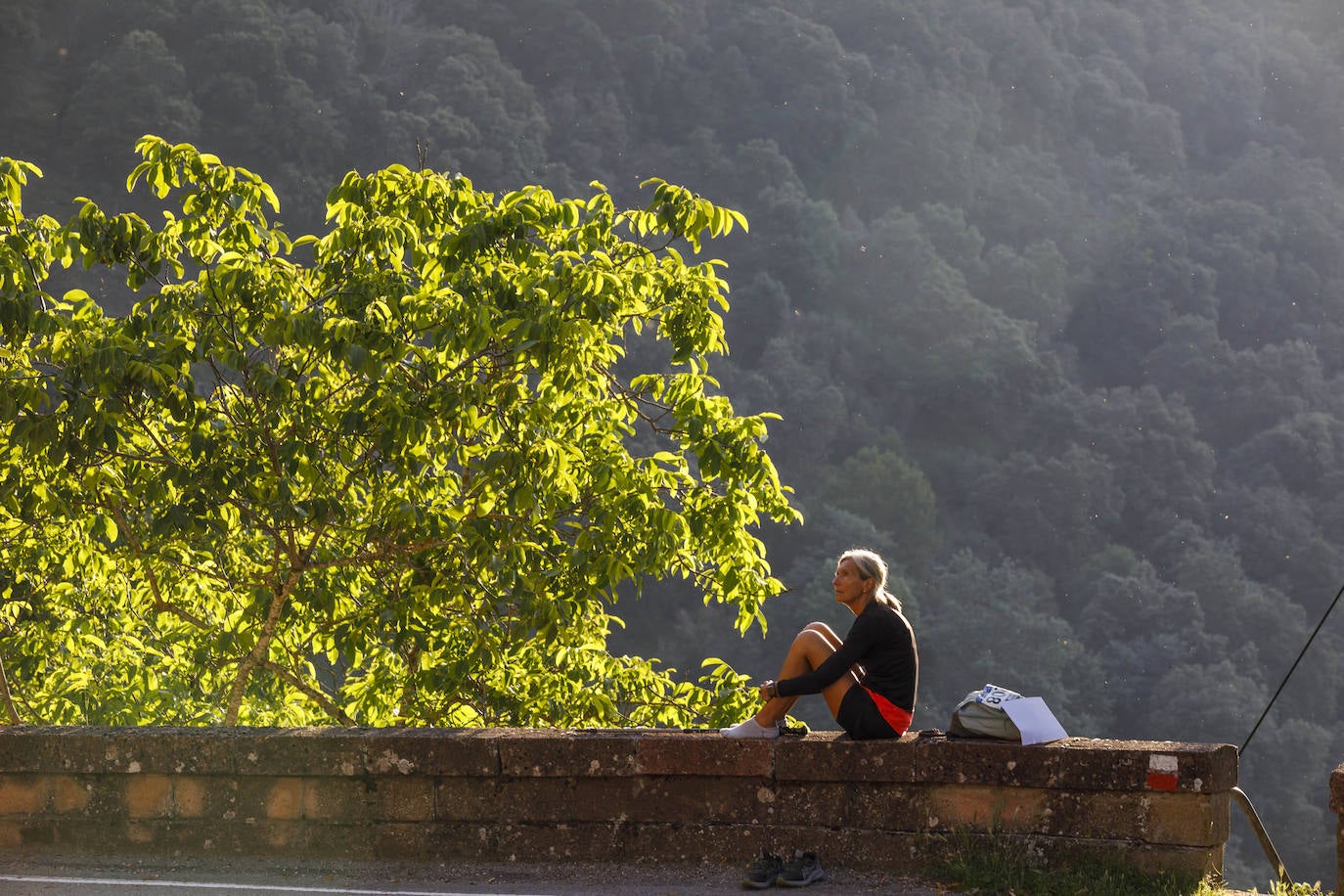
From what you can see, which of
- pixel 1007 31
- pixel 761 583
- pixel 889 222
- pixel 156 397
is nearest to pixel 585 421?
pixel 761 583

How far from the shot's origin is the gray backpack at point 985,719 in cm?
513

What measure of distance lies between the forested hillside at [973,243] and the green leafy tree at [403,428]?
46.4 meters

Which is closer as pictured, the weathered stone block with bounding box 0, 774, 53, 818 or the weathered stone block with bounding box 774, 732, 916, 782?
the weathered stone block with bounding box 774, 732, 916, 782

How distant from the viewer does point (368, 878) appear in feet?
17.1

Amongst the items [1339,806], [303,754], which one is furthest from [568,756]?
[1339,806]

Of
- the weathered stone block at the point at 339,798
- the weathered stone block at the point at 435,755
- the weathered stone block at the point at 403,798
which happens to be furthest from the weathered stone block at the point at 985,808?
the weathered stone block at the point at 339,798

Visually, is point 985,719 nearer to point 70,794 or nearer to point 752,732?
point 752,732

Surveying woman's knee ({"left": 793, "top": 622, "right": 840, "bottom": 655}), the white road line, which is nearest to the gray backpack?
woman's knee ({"left": 793, "top": 622, "right": 840, "bottom": 655})

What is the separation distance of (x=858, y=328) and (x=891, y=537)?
14.8m

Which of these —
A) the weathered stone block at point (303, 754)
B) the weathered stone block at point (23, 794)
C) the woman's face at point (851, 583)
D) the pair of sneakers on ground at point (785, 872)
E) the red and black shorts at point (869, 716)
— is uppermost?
the woman's face at point (851, 583)

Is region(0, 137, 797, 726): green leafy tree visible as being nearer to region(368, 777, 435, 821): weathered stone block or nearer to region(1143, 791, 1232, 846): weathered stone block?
region(368, 777, 435, 821): weathered stone block

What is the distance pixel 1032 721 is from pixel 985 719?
0.16m

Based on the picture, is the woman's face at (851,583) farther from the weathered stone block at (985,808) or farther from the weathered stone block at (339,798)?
the weathered stone block at (339,798)

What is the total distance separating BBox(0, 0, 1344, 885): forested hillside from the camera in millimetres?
59406
